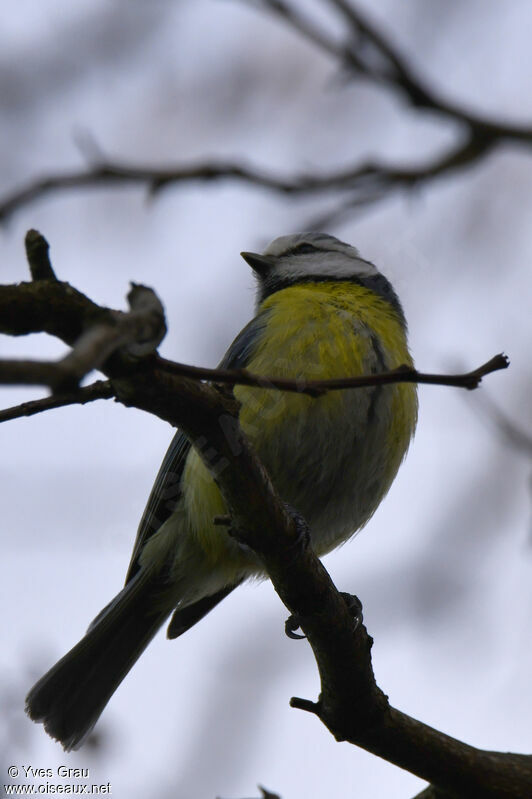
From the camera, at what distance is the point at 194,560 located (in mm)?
4258

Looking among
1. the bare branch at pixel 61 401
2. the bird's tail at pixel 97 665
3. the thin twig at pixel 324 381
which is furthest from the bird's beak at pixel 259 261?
the thin twig at pixel 324 381

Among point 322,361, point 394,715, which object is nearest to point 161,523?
point 322,361

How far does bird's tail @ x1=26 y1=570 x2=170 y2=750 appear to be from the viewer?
4.09m

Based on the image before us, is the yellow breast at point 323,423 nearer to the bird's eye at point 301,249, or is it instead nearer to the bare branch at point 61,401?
the bird's eye at point 301,249

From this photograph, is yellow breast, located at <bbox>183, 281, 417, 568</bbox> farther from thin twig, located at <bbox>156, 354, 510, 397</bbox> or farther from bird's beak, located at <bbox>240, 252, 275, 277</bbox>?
thin twig, located at <bbox>156, 354, 510, 397</bbox>

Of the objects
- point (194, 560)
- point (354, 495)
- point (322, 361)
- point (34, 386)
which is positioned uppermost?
point (322, 361)

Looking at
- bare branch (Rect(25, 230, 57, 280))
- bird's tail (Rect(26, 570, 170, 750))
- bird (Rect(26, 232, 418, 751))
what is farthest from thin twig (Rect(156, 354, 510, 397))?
bird's tail (Rect(26, 570, 170, 750))

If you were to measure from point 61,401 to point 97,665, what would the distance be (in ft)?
Answer: 7.84

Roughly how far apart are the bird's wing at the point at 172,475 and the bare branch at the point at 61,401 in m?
1.84

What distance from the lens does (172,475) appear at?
422 centimetres

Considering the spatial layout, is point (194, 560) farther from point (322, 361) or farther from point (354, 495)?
point (322, 361)

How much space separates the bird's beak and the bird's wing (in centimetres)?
96

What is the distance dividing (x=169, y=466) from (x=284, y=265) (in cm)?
168

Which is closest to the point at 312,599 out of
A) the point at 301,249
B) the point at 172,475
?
the point at 172,475
